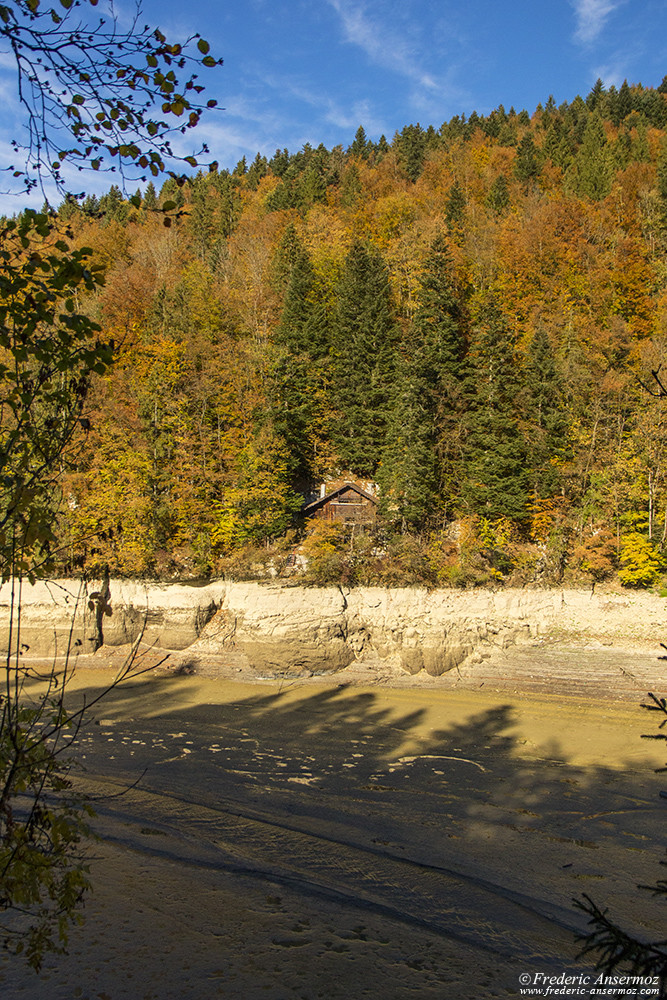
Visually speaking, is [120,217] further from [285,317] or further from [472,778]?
[472,778]

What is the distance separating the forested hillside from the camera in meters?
21.9

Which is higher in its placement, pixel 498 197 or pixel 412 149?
pixel 412 149

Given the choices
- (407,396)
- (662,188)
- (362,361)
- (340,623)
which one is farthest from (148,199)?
(662,188)

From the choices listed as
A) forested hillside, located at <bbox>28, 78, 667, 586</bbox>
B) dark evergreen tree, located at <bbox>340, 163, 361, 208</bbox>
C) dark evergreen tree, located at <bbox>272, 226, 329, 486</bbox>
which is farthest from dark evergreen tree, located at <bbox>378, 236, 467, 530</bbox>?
dark evergreen tree, located at <bbox>340, 163, 361, 208</bbox>

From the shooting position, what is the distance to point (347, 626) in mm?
19812

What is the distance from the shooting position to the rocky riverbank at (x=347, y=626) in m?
18.4

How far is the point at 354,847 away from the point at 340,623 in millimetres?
11710

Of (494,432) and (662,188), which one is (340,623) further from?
(662,188)

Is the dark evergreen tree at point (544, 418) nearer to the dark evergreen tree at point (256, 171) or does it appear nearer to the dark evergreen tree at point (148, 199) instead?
the dark evergreen tree at point (148, 199)

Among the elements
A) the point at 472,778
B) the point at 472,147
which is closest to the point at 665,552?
the point at 472,778

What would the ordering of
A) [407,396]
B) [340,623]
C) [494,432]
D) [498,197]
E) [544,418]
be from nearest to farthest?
1. [340,623]
2. [544,418]
3. [494,432]
4. [407,396]
5. [498,197]

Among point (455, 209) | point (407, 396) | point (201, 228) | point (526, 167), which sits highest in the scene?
point (526, 167)

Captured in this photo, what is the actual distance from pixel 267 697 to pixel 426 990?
41.3 ft

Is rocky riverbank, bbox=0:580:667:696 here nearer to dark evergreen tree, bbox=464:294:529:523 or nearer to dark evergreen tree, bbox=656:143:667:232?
dark evergreen tree, bbox=464:294:529:523
